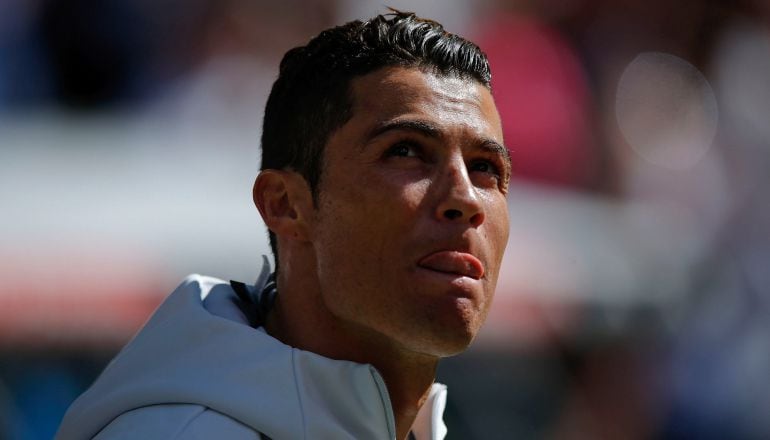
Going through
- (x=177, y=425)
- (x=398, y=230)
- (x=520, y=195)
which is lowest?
(x=520, y=195)

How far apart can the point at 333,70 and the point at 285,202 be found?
306 millimetres

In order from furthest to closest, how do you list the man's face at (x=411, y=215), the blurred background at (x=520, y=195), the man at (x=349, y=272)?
the blurred background at (x=520, y=195), the man's face at (x=411, y=215), the man at (x=349, y=272)

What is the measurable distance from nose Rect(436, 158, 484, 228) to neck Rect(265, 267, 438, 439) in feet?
0.93

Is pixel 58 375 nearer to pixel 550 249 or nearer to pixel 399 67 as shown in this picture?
pixel 399 67

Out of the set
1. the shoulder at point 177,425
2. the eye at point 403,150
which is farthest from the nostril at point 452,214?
the shoulder at point 177,425

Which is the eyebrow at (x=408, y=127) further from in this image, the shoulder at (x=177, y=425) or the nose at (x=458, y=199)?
the shoulder at (x=177, y=425)

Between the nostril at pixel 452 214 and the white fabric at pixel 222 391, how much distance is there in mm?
339

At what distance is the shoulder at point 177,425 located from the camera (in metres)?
1.70

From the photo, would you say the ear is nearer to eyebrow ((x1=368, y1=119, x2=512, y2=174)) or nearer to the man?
the man

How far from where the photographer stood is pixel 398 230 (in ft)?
6.47

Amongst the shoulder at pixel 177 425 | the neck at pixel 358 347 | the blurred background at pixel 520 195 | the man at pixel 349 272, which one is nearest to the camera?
the shoulder at pixel 177 425

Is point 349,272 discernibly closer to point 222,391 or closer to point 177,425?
point 222,391

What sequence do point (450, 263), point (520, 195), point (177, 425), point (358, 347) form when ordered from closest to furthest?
point (177, 425) → point (450, 263) → point (358, 347) → point (520, 195)

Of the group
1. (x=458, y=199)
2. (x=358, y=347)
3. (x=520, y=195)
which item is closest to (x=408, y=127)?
(x=458, y=199)
